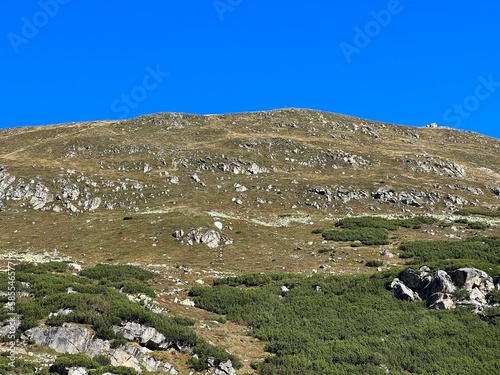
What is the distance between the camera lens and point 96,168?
75438mm

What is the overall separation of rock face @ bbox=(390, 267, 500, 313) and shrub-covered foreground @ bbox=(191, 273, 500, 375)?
783 millimetres

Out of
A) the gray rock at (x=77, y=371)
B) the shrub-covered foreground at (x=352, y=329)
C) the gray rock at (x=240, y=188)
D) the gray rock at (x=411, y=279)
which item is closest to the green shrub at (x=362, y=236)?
the shrub-covered foreground at (x=352, y=329)

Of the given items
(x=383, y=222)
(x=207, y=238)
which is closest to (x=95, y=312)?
(x=207, y=238)

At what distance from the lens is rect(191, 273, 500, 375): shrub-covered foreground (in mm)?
19000

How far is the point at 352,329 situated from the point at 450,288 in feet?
27.1

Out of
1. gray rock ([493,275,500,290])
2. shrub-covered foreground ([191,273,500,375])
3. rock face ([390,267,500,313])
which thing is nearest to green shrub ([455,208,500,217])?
gray rock ([493,275,500,290])

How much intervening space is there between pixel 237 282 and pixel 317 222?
1053 inches

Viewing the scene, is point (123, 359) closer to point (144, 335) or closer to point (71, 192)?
point (144, 335)

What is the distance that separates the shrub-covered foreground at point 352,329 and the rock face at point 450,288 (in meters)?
0.78

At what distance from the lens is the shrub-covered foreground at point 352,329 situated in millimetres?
19000

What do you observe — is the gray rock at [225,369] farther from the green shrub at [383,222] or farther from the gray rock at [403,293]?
the green shrub at [383,222]

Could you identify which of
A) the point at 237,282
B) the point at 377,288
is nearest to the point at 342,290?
the point at 377,288

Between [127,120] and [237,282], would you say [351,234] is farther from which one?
[127,120]

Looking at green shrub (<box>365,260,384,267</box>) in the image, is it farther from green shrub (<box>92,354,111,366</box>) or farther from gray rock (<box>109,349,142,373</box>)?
green shrub (<box>92,354,111,366</box>)
